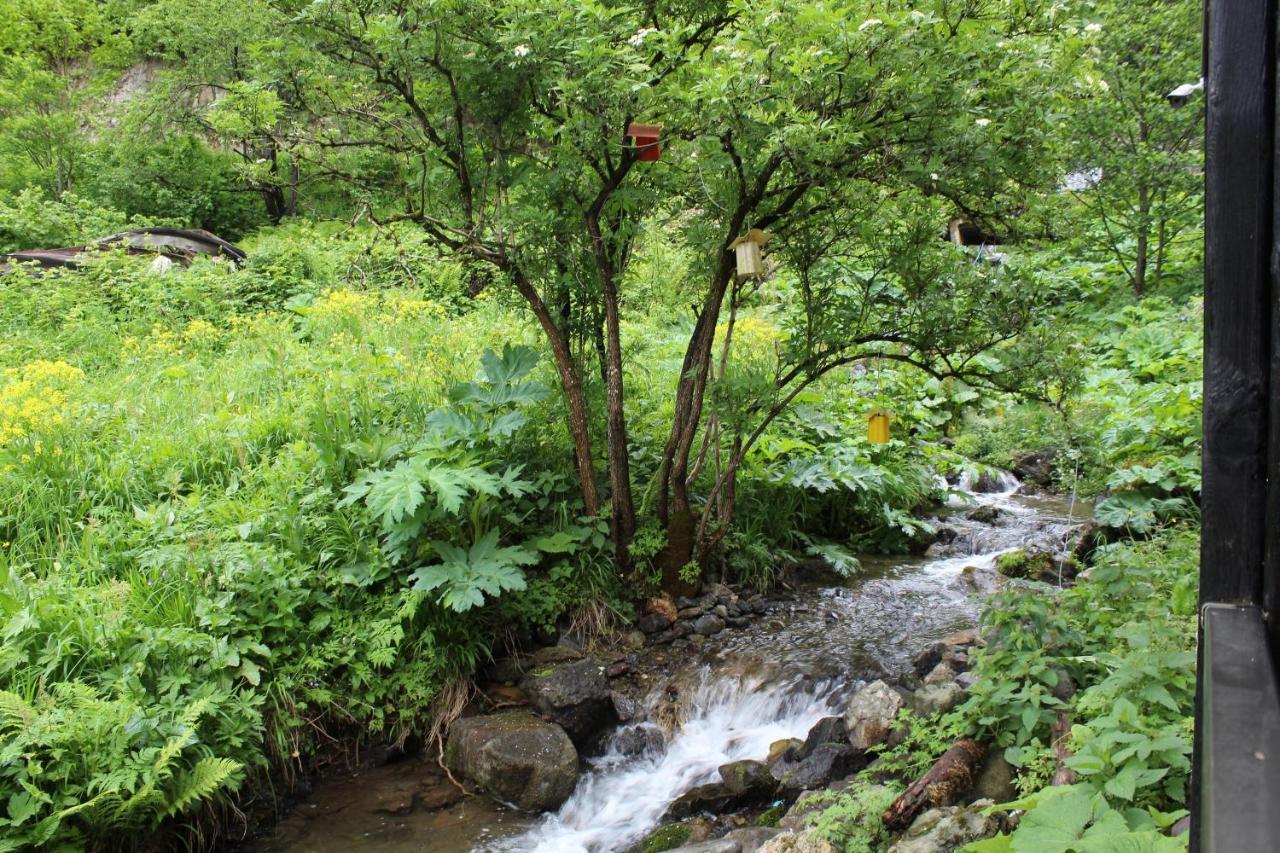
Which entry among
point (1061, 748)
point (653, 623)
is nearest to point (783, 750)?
point (653, 623)

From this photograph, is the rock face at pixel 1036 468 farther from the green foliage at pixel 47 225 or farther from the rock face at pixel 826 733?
the green foliage at pixel 47 225

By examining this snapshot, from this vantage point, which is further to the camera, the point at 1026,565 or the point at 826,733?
the point at 1026,565

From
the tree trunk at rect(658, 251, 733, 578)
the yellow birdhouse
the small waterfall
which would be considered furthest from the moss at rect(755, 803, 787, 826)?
the yellow birdhouse

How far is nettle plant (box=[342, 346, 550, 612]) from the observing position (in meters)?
4.80

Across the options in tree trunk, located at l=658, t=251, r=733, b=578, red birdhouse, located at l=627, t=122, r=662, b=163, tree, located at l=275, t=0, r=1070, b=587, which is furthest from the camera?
tree trunk, located at l=658, t=251, r=733, b=578

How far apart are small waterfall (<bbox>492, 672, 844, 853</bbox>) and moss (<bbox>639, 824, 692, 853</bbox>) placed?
3.8 inches

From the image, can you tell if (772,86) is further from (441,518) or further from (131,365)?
(131,365)

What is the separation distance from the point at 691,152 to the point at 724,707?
10.9 ft

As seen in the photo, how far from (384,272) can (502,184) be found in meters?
1.07

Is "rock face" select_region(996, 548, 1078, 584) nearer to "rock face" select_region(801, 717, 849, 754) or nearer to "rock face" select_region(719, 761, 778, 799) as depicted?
"rock face" select_region(801, 717, 849, 754)

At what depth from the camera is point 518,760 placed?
4.29m

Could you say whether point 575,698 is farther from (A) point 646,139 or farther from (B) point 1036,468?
(B) point 1036,468

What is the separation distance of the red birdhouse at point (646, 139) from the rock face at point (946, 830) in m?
3.56

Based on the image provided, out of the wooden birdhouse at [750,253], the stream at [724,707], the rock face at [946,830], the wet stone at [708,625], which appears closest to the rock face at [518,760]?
the stream at [724,707]
